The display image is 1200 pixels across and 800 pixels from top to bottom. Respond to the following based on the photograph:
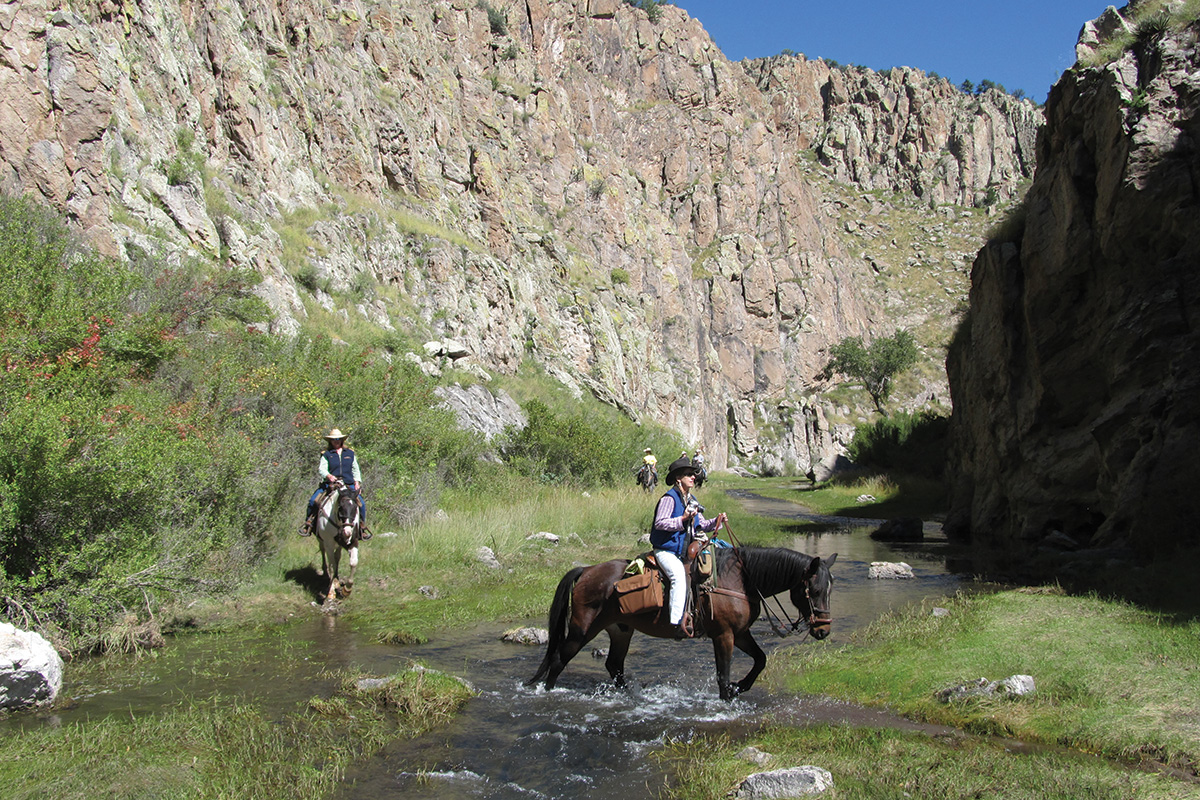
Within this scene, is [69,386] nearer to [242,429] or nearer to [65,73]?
[242,429]

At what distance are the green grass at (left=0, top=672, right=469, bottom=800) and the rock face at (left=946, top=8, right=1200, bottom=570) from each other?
12.0m

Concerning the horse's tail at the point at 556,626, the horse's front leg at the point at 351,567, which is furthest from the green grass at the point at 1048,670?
the horse's front leg at the point at 351,567

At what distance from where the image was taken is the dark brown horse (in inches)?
287

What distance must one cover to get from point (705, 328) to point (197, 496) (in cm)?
7447

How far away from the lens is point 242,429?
12547mm

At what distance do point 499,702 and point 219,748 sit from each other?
2.56 meters

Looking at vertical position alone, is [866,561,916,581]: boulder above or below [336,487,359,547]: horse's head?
below

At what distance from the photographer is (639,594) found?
23.9ft

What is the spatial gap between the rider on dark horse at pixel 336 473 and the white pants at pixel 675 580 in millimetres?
6137

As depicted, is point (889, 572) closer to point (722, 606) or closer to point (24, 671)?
point (722, 606)

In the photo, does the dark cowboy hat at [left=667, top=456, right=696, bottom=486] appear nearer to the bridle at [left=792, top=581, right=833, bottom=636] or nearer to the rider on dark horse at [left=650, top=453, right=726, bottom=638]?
the rider on dark horse at [left=650, top=453, right=726, bottom=638]

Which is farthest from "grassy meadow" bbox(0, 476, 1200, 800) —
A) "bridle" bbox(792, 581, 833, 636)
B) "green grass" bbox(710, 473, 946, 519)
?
"green grass" bbox(710, 473, 946, 519)

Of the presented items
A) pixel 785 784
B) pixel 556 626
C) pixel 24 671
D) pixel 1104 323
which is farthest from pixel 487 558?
pixel 1104 323

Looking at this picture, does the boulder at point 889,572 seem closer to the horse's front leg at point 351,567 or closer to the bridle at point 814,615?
the bridle at point 814,615
